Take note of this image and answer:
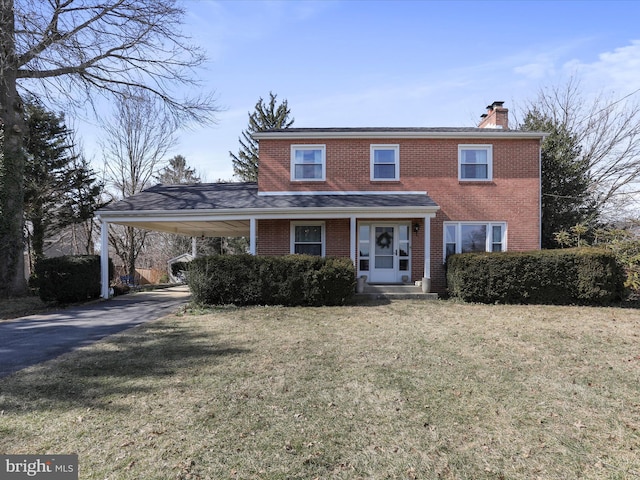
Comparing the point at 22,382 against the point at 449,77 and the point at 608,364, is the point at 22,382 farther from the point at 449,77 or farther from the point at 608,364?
the point at 449,77

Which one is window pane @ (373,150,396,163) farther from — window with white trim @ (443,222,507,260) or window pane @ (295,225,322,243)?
window pane @ (295,225,322,243)

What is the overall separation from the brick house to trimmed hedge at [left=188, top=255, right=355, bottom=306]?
114 inches

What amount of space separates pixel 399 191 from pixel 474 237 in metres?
3.05

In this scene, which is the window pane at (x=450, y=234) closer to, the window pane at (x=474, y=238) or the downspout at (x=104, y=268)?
the window pane at (x=474, y=238)

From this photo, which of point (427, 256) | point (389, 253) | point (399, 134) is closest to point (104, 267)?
point (389, 253)

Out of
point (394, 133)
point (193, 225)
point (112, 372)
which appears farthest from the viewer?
point (193, 225)

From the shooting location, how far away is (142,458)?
2.99 m

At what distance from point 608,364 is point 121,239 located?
925 inches

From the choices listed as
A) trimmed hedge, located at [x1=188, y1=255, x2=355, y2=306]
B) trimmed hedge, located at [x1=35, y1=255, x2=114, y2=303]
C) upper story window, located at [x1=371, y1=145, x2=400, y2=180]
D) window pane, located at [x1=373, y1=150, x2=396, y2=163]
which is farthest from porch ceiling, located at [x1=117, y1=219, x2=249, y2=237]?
window pane, located at [x1=373, y1=150, x2=396, y2=163]

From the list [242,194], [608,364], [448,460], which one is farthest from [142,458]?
[242,194]

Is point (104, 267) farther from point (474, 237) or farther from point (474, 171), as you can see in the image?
point (474, 171)

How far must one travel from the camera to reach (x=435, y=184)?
43.6 ft

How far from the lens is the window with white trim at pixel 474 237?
43.1 feet

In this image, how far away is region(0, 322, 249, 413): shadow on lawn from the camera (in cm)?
416
